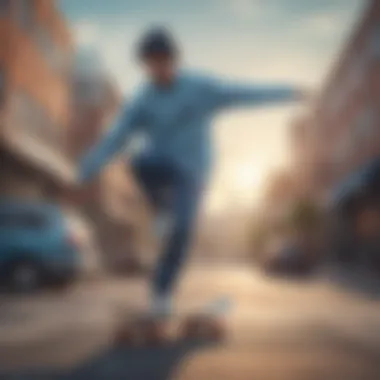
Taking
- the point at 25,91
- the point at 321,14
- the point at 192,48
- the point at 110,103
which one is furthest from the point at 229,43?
the point at 25,91

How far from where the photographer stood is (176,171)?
3.11 meters

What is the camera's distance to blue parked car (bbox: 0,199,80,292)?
420 cm

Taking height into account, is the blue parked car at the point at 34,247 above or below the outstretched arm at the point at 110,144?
above

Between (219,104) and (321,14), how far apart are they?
636 millimetres

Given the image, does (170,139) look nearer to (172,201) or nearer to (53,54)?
(172,201)

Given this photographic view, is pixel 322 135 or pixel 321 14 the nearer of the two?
pixel 321 14

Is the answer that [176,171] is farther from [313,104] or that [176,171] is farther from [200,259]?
[313,104]

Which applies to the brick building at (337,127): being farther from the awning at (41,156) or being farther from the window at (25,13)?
the window at (25,13)

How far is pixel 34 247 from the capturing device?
480 cm

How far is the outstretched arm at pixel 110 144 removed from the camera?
120 inches

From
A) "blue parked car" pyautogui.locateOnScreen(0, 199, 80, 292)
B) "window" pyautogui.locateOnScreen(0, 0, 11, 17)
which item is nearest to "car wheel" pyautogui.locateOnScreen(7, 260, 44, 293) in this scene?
"blue parked car" pyautogui.locateOnScreen(0, 199, 80, 292)

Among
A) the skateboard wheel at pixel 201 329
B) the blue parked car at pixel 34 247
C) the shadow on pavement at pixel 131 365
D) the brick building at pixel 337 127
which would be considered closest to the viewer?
the shadow on pavement at pixel 131 365

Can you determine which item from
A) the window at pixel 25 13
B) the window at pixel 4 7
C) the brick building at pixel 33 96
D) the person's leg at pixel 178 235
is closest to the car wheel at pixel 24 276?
the brick building at pixel 33 96

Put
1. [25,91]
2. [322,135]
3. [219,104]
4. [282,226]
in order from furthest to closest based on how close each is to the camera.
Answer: [25,91] → [322,135] → [282,226] → [219,104]
